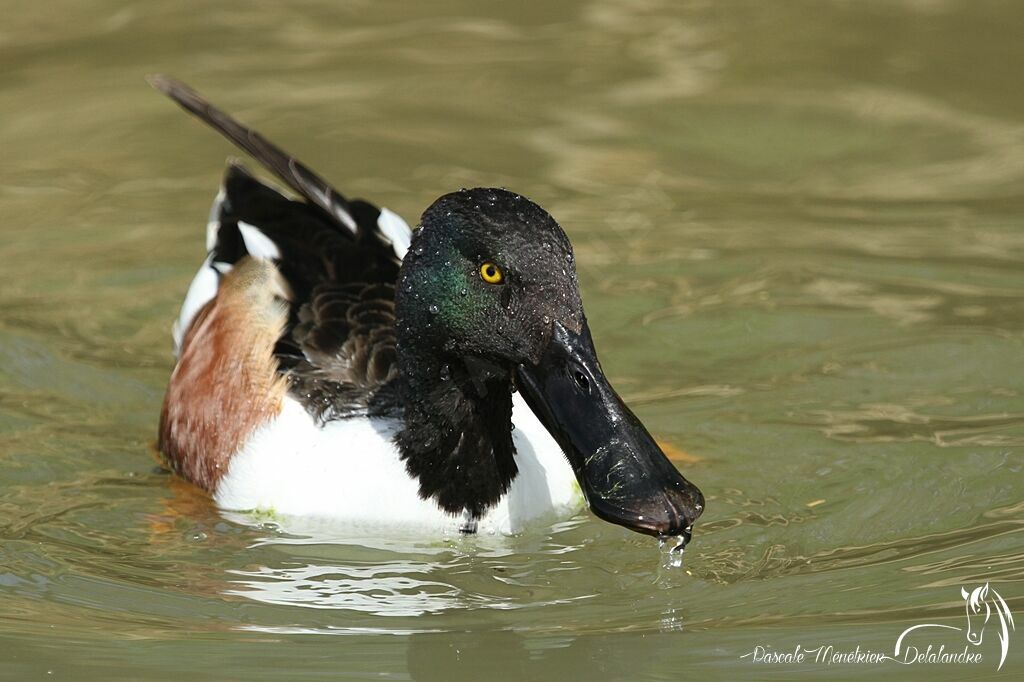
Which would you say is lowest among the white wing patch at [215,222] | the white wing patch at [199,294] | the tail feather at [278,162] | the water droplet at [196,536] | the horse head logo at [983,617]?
the water droplet at [196,536]

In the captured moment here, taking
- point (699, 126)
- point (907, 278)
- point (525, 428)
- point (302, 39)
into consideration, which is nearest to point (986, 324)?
point (907, 278)

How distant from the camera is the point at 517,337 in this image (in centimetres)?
502

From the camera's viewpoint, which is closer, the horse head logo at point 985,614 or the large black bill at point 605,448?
the large black bill at point 605,448

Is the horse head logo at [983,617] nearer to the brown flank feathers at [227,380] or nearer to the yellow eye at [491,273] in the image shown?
the yellow eye at [491,273]

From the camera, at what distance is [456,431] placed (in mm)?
5590

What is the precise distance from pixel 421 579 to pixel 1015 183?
506cm

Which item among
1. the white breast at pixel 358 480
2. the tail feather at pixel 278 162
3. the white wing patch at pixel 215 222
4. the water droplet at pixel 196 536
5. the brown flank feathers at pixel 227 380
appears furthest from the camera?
the white wing patch at pixel 215 222

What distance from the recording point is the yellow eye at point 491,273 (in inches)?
200

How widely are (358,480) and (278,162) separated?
6.63 feet

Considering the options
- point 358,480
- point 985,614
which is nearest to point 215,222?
point 358,480

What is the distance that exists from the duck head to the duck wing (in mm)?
348

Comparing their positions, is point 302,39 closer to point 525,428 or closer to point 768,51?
point 768,51

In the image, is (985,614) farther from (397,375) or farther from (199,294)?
(199,294)

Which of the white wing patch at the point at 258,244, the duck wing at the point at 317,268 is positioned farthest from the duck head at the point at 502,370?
the white wing patch at the point at 258,244
